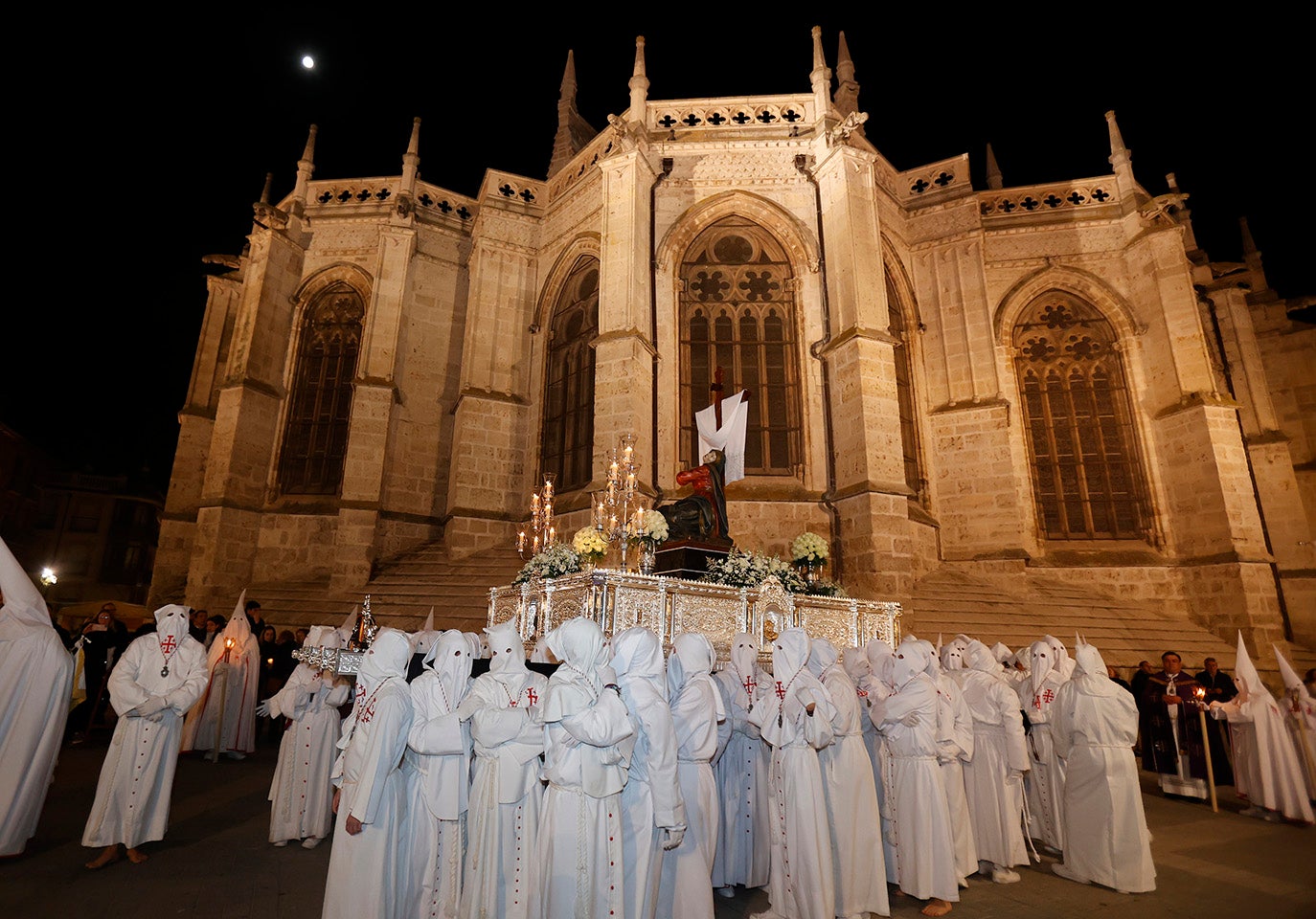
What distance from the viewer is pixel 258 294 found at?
16.9 metres

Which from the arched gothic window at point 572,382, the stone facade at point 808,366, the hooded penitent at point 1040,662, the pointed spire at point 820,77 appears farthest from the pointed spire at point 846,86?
the hooded penitent at point 1040,662

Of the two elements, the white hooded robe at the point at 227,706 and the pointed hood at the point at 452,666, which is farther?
the white hooded robe at the point at 227,706

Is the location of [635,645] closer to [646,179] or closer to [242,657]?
[242,657]

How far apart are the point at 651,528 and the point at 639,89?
38.8 feet

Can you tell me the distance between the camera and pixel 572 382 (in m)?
16.2

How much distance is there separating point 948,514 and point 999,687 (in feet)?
33.4

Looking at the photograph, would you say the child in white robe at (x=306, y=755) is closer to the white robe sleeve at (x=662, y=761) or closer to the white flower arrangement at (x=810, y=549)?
the white robe sleeve at (x=662, y=761)

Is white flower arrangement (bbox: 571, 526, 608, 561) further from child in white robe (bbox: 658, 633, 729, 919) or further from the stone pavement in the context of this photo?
child in white robe (bbox: 658, 633, 729, 919)

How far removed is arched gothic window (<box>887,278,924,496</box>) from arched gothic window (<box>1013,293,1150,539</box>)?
3114 mm

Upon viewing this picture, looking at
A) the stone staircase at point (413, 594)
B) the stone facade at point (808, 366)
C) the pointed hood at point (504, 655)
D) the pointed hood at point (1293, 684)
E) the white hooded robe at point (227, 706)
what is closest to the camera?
the pointed hood at point (504, 655)

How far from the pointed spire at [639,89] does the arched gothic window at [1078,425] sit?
11124 millimetres

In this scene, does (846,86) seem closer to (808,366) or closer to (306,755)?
(808,366)

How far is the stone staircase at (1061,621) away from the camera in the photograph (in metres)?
12.4

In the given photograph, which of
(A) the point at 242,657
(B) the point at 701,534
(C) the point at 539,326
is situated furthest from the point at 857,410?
(A) the point at 242,657
